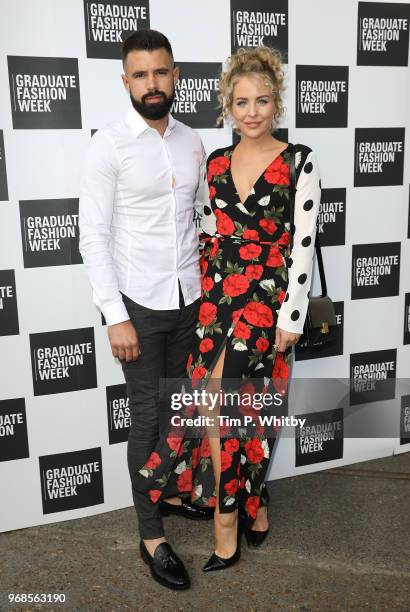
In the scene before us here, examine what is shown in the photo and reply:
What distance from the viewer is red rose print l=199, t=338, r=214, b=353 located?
2291 millimetres

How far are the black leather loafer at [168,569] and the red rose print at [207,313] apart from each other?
0.86 m

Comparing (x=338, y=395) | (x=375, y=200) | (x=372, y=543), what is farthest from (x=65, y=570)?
(x=375, y=200)

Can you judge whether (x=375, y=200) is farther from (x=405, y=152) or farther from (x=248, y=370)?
(x=248, y=370)

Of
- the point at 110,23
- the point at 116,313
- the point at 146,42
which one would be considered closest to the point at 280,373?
the point at 116,313

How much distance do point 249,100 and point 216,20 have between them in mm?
679

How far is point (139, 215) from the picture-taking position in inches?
86.3

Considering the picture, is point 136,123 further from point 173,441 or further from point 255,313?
point 173,441

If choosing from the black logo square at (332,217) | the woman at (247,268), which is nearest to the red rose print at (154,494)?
the woman at (247,268)

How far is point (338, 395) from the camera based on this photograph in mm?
3262

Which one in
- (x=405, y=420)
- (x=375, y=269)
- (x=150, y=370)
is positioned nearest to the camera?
(x=150, y=370)

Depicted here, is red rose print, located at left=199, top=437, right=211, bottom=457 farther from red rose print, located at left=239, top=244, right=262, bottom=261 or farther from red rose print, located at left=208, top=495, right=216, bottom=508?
red rose print, located at left=239, top=244, right=262, bottom=261

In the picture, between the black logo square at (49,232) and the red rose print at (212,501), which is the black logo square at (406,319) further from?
the black logo square at (49,232)

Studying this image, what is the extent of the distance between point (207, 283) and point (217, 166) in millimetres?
437

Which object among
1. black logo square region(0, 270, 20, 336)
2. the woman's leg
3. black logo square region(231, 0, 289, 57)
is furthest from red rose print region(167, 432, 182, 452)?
black logo square region(231, 0, 289, 57)
